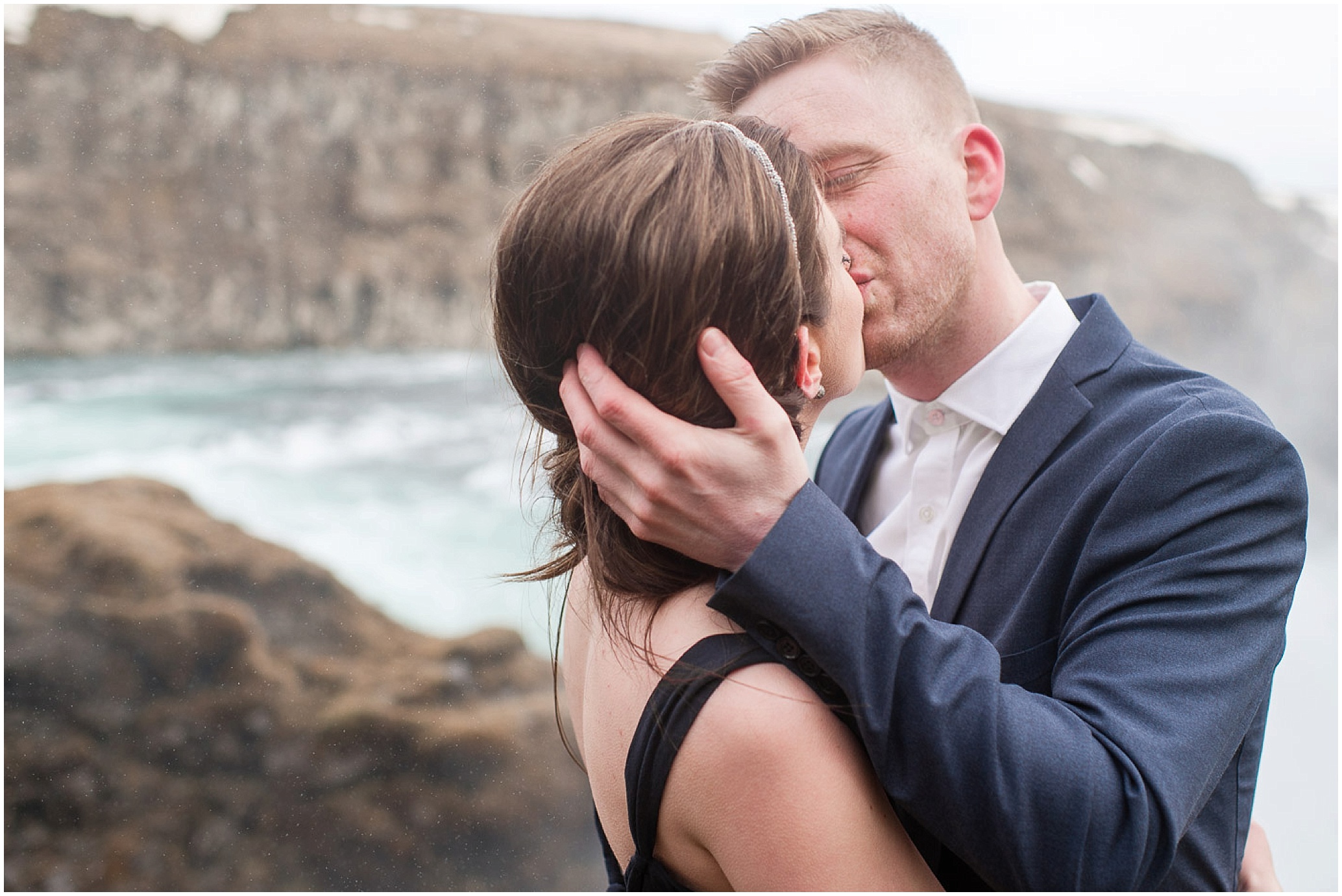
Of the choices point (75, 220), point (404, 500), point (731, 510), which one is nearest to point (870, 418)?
point (731, 510)

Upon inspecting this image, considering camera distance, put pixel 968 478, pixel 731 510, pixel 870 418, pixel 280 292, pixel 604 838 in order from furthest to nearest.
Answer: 1. pixel 280 292
2. pixel 870 418
3. pixel 968 478
4. pixel 604 838
5. pixel 731 510

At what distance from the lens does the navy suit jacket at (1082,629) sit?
3.05ft

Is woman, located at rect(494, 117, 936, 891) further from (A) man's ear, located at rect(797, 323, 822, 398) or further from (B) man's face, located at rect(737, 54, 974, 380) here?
(B) man's face, located at rect(737, 54, 974, 380)

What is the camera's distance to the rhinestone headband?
1021 mm

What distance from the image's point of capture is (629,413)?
3.11 feet

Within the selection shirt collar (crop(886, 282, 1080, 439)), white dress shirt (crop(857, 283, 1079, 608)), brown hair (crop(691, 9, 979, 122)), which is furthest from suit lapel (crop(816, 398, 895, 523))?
brown hair (crop(691, 9, 979, 122))

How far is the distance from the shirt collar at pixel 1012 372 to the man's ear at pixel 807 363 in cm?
71

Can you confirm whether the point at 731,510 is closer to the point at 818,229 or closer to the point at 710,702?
the point at 710,702

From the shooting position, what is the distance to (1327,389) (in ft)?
35.9

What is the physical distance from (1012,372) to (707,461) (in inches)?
41.3

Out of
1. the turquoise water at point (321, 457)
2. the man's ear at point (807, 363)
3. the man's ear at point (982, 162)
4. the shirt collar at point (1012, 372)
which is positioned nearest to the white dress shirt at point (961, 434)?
the shirt collar at point (1012, 372)

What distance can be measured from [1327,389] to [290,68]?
17567 millimetres

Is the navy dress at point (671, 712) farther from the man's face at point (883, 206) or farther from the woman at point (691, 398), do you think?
the man's face at point (883, 206)

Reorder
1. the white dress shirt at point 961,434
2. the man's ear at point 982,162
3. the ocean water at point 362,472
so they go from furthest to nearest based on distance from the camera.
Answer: the ocean water at point 362,472, the man's ear at point 982,162, the white dress shirt at point 961,434
